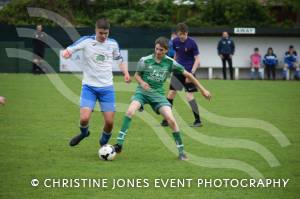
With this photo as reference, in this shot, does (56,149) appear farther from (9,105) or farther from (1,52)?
(1,52)

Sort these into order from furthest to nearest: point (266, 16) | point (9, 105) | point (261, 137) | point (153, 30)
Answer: point (266, 16) < point (153, 30) < point (9, 105) < point (261, 137)

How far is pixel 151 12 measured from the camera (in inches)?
1547

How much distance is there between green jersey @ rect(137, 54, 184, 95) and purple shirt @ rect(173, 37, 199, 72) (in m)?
4.02

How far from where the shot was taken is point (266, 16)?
132 feet

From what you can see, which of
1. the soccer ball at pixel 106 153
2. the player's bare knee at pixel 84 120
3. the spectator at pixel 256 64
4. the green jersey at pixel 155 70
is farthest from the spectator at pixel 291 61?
the soccer ball at pixel 106 153

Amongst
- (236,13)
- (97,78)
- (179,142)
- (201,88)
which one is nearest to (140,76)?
(97,78)

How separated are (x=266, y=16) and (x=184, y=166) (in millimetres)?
31240

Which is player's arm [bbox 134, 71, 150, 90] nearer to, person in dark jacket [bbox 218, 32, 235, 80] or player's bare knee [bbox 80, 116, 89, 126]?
player's bare knee [bbox 80, 116, 89, 126]

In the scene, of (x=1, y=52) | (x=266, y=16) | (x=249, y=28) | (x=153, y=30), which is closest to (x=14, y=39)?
(x=1, y=52)

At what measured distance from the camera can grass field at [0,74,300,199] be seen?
8.38 meters

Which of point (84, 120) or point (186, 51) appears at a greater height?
point (186, 51)

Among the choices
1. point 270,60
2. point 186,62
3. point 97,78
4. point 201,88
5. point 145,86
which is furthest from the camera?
point 270,60

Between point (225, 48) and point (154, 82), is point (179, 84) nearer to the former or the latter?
point (154, 82)

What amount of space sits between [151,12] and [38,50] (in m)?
10.1
